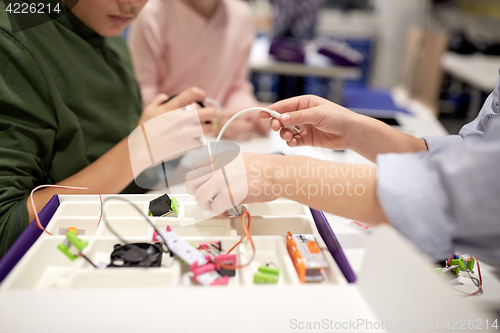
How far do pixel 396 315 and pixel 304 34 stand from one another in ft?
8.32

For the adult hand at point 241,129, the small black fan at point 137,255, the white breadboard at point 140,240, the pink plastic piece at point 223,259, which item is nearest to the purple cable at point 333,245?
the white breadboard at point 140,240

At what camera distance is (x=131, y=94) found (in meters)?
0.88

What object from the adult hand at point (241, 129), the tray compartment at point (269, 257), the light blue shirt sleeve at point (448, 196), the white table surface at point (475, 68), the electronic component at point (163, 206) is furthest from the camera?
the white table surface at point (475, 68)

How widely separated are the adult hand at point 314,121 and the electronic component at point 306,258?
203mm

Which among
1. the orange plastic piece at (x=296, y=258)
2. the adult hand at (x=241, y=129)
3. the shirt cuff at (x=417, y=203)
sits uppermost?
the shirt cuff at (x=417, y=203)

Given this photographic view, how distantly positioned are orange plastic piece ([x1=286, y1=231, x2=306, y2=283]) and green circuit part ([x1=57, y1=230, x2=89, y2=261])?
29 cm

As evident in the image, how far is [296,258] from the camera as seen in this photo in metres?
0.50

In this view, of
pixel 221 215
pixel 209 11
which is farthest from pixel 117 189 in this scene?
pixel 209 11

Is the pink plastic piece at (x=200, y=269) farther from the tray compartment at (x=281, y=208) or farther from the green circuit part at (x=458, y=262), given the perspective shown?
the green circuit part at (x=458, y=262)

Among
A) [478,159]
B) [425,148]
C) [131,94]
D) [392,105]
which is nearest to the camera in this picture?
[478,159]

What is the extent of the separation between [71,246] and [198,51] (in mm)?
864

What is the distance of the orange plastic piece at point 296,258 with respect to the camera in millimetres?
472

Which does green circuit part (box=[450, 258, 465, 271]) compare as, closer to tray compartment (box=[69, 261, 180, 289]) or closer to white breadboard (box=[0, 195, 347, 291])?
white breadboard (box=[0, 195, 347, 291])

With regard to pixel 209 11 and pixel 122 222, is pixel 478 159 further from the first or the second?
pixel 209 11
